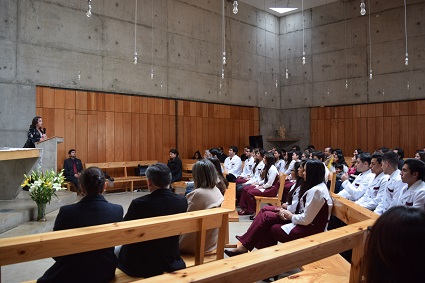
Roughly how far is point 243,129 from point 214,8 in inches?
172

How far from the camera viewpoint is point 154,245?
8.43 feet

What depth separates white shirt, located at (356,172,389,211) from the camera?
15.4 feet

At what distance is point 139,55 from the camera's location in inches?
419

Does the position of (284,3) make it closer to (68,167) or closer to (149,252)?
(68,167)

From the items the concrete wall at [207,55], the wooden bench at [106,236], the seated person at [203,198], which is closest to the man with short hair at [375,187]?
the seated person at [203,198]

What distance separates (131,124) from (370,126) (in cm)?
794

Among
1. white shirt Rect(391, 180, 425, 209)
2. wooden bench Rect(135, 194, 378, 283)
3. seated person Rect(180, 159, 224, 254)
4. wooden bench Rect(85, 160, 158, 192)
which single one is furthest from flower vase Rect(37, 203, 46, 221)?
white shirt Rect(391, 180, 425, 209)

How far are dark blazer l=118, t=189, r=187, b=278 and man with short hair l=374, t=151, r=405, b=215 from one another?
2.65 meters

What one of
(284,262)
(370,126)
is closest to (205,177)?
(284,262)

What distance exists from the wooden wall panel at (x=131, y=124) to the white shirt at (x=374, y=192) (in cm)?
714

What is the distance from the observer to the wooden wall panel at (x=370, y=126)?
11.7 meters

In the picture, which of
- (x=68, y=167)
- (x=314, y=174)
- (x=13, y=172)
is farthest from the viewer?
(x=68, y=167)

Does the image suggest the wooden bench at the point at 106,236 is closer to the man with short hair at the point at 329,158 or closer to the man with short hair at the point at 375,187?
the man with short hair at the point at 375,187

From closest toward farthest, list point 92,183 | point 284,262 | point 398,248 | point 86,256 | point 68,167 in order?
point 398,248, point 284,262, point 86,256, point 92,183, point 68,167
